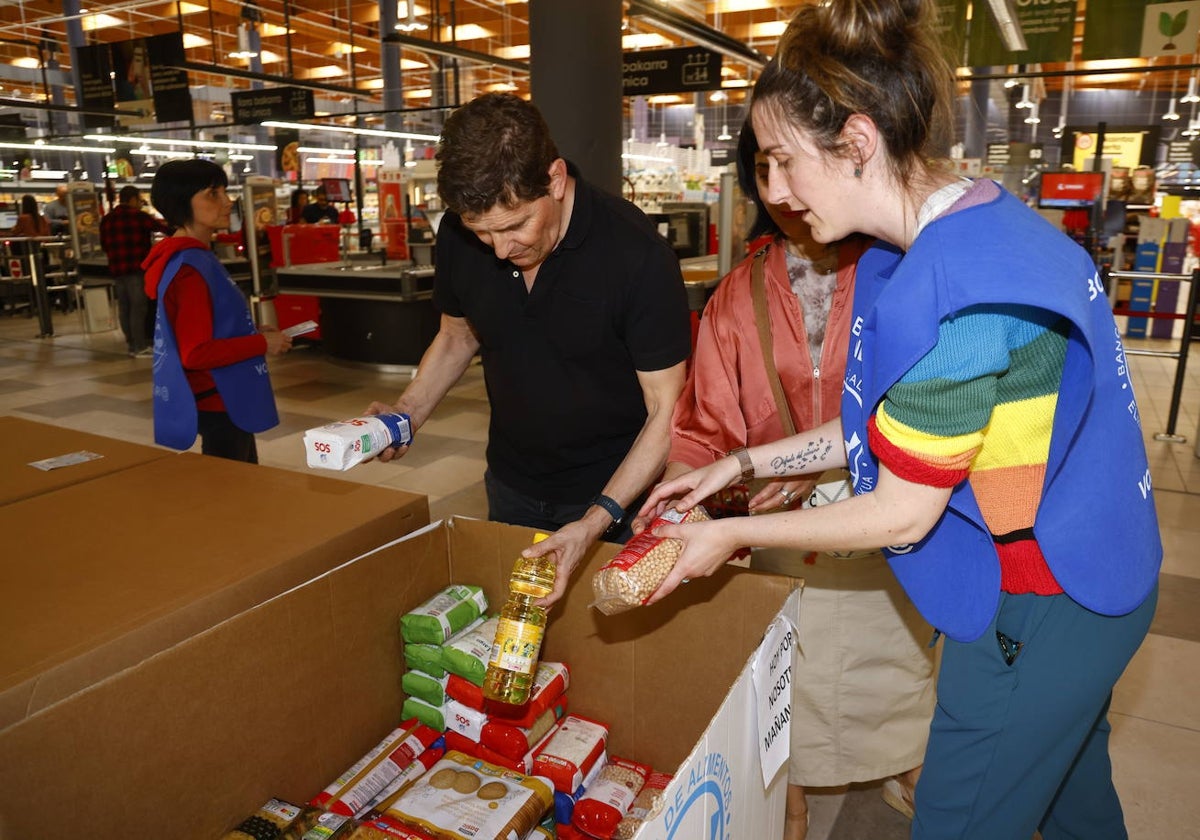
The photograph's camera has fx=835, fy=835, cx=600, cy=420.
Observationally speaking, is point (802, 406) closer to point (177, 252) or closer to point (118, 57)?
point (177, 252)

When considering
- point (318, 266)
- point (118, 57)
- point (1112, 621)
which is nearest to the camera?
point (1112, 621)

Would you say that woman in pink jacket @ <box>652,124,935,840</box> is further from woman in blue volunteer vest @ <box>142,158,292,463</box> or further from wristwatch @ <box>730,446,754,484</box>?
woman in blue volunteer vest @ <box>142,158,292,463</box>

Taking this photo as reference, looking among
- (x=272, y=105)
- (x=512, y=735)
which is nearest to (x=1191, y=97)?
(x=272, y=105)

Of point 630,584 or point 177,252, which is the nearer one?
point 630,584

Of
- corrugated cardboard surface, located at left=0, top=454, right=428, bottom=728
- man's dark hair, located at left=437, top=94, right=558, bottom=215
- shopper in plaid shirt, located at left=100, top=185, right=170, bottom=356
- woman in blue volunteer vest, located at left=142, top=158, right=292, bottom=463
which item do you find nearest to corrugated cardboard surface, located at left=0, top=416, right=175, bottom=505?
corrugated cardboard surface, located at left=0, top=454, right=428, bottom=728

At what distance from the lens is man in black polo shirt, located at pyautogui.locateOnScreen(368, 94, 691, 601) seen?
61.0 inches

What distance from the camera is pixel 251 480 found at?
1706 mm

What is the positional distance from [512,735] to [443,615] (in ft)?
0.83

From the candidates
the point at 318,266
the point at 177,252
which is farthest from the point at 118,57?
the point at 177,252

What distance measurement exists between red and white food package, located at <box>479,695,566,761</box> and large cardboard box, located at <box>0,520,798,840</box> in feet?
0.37

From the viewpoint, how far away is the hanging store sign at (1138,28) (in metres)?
6.54

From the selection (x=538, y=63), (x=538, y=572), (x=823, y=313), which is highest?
(x=538, y=63)

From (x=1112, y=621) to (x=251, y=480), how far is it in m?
1.53

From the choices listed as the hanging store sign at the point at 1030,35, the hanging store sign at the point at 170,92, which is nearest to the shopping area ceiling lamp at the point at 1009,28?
the hanging store sign at the point at 1030,35
